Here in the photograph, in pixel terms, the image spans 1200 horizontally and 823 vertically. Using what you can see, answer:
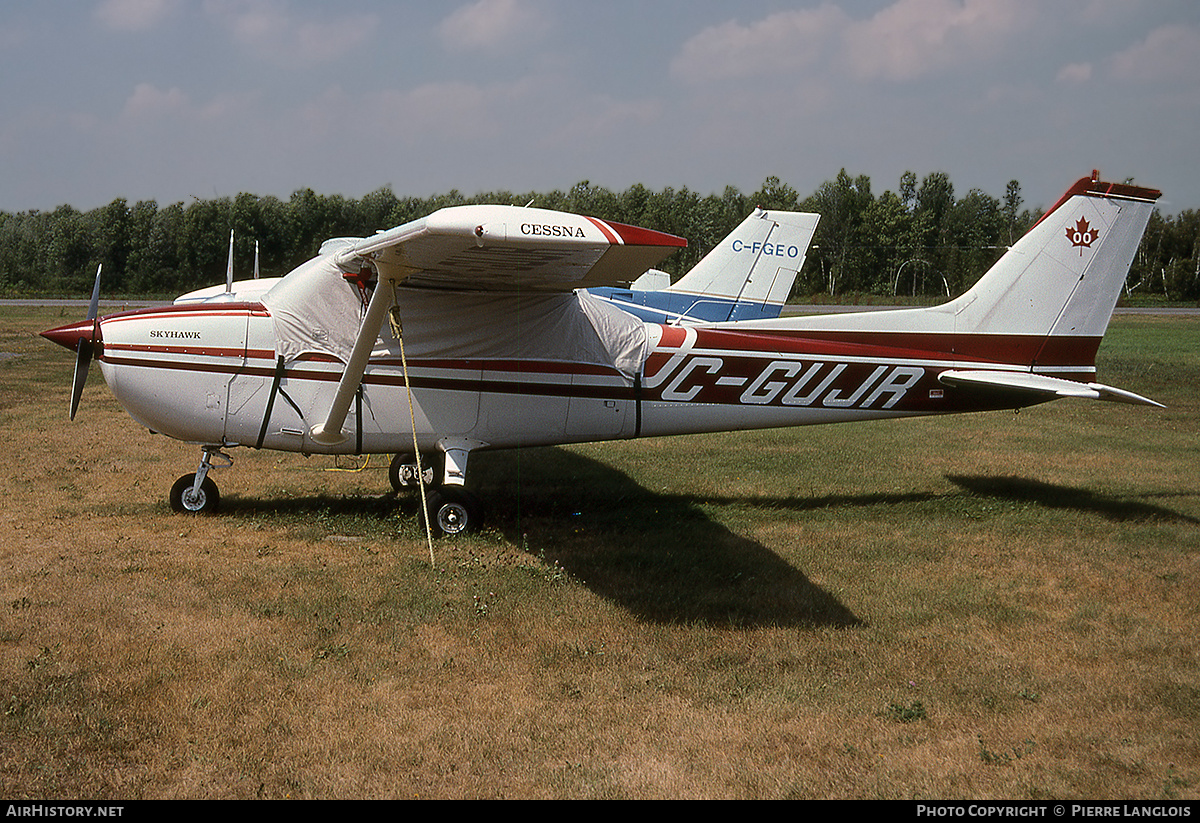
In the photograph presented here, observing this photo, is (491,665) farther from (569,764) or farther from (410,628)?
(569,764)

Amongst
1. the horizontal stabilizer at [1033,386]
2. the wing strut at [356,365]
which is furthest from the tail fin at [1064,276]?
the wing strut at [356,365]

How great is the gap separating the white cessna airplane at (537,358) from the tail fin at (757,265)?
778 centimetres

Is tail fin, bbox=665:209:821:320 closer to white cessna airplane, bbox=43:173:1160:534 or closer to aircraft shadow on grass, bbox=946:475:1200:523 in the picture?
aircraft shadow on grass, bbox=946:475:1200:523

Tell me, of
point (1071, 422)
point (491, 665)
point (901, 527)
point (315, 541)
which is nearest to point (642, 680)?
point (491, 665)

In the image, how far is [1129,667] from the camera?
17.8 ft

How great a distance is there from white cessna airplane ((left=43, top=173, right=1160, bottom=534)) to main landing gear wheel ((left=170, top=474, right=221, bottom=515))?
0.01 m

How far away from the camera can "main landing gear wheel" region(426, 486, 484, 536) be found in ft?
25.9

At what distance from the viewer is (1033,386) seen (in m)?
8.46

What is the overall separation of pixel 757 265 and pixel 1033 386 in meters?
9.30

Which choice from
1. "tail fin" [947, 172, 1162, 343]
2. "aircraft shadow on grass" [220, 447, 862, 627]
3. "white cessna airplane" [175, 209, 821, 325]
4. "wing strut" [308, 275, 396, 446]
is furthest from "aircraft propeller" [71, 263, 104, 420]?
"white cessna airplane" [175, 209, 821, 325]

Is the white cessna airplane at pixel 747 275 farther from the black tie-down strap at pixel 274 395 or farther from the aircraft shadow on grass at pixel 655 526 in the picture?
the black tie-down strap at pixel 274 395

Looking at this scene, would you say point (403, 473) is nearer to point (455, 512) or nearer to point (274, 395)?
point (455, 512)

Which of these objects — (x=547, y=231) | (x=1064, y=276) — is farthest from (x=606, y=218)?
(x=547, y=231)

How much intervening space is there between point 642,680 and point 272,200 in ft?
172
